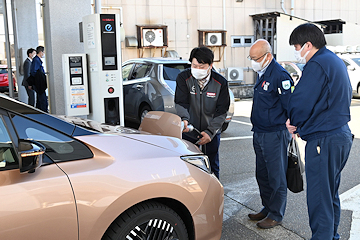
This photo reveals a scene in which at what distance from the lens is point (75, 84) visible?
253 inches

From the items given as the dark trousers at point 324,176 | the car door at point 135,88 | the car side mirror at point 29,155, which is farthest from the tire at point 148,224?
the car door at point 135,88

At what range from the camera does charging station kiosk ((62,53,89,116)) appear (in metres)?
6.33

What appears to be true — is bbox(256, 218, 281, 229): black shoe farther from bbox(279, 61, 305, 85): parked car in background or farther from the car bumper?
bbox(279, 61, 305, 85): parked car in background

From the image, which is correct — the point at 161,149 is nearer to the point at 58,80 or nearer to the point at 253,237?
the point at 253,237

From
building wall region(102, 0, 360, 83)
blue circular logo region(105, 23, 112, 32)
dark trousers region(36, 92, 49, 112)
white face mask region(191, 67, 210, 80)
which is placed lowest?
dark trousers region(36, 92, 49, 112)

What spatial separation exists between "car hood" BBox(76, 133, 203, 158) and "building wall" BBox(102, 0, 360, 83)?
15.8 m

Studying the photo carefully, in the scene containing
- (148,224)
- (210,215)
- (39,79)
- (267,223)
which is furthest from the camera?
(39,79)

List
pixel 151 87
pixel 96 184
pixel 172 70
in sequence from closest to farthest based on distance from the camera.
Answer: pixel 96 184 < pixel 151 87 < pixel 172 70

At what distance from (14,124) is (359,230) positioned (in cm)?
321

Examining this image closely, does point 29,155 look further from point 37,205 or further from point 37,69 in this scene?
point 37,69

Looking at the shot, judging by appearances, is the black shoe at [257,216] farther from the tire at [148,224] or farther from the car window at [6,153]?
the car window at [6,153]

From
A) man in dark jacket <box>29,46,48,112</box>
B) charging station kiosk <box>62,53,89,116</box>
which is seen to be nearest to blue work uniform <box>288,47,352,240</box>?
charging station kiosk <box>62,53,89,116</box>

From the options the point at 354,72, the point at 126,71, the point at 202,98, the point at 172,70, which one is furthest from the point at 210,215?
the point at 354,72

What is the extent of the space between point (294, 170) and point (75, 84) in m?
3.98
